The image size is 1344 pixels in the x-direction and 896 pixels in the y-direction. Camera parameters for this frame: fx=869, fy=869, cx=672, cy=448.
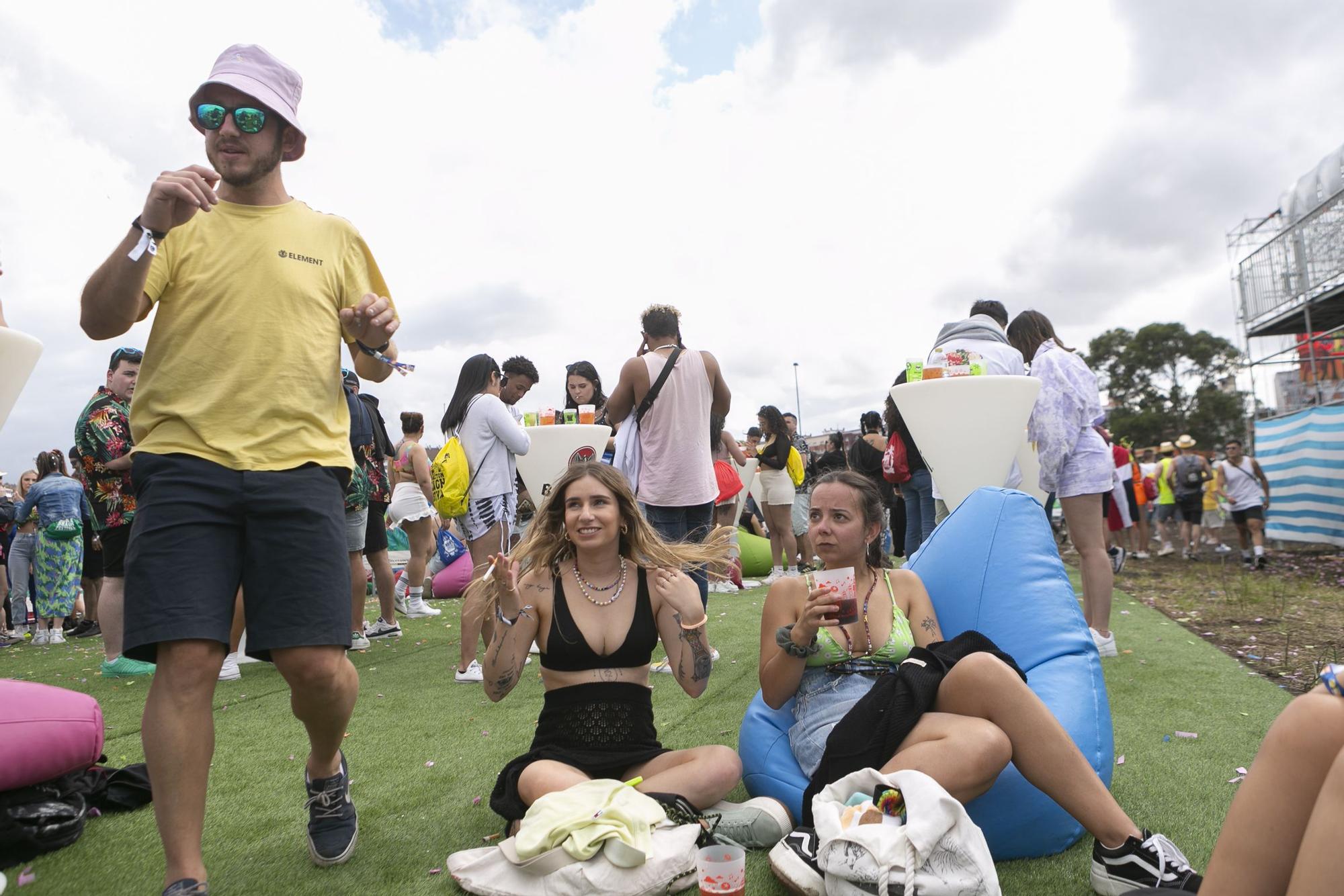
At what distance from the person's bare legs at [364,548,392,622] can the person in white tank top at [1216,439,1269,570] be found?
377 inches

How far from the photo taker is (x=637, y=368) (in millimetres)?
4531

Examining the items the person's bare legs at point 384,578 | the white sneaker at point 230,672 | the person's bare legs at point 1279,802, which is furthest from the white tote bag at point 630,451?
the person's bare legs at point 1279,802

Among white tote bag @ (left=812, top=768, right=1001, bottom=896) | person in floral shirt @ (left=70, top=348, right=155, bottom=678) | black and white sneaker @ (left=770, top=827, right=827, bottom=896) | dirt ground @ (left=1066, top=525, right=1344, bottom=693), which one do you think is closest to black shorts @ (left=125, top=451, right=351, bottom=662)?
black and white sneaker @ (left=770, top=827, right=827, bottom=896)

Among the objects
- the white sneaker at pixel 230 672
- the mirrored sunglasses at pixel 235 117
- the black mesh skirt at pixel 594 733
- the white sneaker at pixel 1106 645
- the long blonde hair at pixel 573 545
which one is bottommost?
the white sneaker at pixel 1106 645

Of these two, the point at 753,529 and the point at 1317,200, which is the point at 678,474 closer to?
the point at 753,529

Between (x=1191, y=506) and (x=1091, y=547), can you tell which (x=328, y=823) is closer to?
(x=1091, y=547)

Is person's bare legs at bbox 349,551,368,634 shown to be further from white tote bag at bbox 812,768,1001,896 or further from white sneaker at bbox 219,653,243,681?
white tote bag at bbox 812,768,1001,896

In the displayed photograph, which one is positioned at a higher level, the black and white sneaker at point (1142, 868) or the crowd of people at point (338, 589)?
the crowd of people at point (338, 589)

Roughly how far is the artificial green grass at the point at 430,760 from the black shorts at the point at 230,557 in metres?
0.70

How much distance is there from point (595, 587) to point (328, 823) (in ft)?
3.27

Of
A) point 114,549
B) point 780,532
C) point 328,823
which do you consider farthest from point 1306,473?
point 114,549

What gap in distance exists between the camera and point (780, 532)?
958 centimetres

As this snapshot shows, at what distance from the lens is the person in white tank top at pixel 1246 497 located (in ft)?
34.0

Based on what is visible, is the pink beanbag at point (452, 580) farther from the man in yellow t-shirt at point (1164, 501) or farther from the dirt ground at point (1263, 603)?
the man in yellow t-shirt at point (1164, 501)
